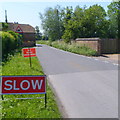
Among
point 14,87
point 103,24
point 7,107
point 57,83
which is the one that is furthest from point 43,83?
point 103,24

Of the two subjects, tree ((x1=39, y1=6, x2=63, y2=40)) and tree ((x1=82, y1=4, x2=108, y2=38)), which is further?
tree ((x1=39, y1=6, x2=63, y2=40))

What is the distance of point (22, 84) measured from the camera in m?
3.94

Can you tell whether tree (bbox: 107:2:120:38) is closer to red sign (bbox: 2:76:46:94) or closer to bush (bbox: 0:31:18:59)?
bush (bbox: 0:31:18:59)

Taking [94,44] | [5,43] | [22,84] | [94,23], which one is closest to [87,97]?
[22,84]

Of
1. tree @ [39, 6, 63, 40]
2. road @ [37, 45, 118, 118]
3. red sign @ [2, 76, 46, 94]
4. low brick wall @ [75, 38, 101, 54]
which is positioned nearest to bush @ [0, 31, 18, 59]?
road @ [37, 45, 118, 118]

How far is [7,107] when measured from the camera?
4430mm

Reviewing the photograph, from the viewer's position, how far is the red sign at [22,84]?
3898mm

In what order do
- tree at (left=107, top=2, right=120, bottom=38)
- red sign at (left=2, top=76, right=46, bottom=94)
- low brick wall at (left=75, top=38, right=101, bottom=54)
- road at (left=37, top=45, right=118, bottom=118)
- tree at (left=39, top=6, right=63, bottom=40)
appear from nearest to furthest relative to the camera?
red sign at (left=2, top=76, right=46, bottom=94) → road at (left=37, top=45, right=118, bottom=118) → low brick wall at (left=75, top=38, right=101, bottom=54) → tree at (left=107, top=2, right=120, bottom=38) → tree at (left=39, top=6, right=63, bottom=40)

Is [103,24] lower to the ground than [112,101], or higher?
higher

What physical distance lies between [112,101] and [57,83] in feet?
9.36

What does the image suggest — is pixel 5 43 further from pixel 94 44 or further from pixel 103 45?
pixel 103 45

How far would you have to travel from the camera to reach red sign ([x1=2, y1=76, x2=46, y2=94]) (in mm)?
3898

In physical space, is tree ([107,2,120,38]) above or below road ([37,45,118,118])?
above

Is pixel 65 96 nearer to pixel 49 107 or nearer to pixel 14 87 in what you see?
pixel 49 107
